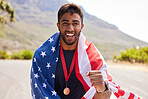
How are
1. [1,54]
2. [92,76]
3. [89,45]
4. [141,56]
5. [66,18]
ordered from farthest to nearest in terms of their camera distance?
1. [1,54]
2. [141,56]
3. [89,45]
4. [66,18]
5. [92,76]

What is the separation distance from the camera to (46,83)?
2.66 metres

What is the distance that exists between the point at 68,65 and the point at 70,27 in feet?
1.57

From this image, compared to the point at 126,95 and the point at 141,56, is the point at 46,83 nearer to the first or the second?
the point at 126,95

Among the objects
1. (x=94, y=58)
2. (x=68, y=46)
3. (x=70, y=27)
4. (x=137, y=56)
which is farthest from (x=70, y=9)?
(x=137, y=56)

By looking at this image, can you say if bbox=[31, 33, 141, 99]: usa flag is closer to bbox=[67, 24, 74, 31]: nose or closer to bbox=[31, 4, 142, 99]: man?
bbox=[31, 4, 142, 99]: man

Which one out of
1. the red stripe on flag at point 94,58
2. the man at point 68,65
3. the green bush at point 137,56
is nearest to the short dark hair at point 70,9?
the man at point 68,65

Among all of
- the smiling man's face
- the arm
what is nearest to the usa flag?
the smiling man's face

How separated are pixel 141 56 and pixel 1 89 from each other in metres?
18.4

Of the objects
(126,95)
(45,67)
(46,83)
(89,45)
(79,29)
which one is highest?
(79,29)

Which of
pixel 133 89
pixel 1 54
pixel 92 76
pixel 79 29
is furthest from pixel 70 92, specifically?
pixel 1 54

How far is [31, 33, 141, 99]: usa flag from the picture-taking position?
262cm

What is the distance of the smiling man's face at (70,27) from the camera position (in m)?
2.62

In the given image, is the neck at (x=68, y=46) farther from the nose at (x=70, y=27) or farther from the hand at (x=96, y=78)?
the hand at (x=96, y=78)

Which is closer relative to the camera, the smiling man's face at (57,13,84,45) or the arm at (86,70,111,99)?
the arm at (86,70,111,99)
